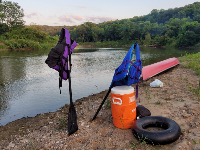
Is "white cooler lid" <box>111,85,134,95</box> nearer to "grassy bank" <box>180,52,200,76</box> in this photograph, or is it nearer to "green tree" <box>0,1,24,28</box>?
"grassy bank" <box>180,52,200,76</box>

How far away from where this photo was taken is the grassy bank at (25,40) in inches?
1492

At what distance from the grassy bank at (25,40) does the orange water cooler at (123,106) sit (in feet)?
123

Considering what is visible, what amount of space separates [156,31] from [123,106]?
73676 millimetres

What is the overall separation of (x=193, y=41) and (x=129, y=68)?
47.6 meters

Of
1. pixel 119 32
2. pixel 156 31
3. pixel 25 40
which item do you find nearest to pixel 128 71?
pixel 25 40

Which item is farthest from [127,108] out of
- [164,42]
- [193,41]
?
[164,42]

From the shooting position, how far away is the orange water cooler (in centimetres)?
329

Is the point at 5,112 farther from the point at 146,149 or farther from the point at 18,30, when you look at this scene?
the point at 18,30

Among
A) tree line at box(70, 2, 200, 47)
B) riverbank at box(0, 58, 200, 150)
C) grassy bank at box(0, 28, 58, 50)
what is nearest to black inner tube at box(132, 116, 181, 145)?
riverbank at box(0, 58, 200, 150)

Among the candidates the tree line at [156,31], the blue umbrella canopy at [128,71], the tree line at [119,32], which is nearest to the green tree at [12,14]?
the tree line at [119,32]

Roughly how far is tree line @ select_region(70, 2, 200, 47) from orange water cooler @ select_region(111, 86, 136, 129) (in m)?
46.6

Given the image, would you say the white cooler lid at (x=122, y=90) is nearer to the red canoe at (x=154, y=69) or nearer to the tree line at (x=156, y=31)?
the red canoe at (x=154, y=69)

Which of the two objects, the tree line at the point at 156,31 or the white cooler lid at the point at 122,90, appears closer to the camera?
the white cooler lid at the point at 122,90

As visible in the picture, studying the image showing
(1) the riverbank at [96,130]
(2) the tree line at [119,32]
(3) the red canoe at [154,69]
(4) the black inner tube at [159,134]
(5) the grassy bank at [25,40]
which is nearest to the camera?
(4) the black inner tube at [159,134]
